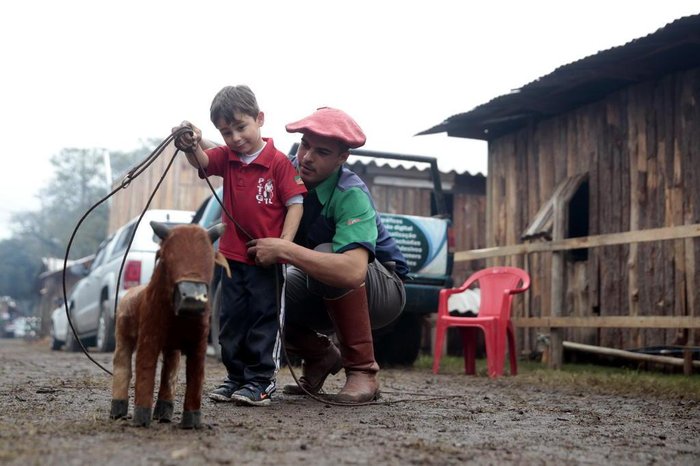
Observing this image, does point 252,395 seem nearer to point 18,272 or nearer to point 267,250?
point 267,250

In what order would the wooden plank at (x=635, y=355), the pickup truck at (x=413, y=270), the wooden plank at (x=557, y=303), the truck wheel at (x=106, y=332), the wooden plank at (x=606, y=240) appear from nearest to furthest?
the wooden plank at (x=606, y=240) < the wooden plank at (x=635, y=355) < the pickup truck at (x=413, y=270) < the wooden plank at (x=557, y=303) < the truck wheel at (x=106, y=332)

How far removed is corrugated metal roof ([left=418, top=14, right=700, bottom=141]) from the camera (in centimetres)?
927

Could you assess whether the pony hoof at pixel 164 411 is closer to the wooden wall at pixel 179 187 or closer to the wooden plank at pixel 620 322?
the wooden plank at pixel 620 322

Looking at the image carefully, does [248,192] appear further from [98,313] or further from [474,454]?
[98,313]

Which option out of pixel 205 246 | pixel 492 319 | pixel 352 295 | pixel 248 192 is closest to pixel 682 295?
pixel 492 319

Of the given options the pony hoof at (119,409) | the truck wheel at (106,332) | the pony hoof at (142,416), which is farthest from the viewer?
the truck wheel at (106,332)

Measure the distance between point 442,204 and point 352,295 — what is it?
5.41 metres

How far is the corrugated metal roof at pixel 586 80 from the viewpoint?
30.4 ft

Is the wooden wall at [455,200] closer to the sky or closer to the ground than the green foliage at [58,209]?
closer to the ground

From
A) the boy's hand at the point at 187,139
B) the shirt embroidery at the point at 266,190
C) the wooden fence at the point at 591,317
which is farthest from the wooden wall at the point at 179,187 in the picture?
the boy's hand at the point at 187,139

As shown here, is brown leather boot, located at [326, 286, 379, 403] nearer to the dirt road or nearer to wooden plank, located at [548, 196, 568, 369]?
the dirt road

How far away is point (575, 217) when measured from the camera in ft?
44.3

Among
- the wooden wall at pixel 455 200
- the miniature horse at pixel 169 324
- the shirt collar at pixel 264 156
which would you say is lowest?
the miniature horse at pixel 169 324

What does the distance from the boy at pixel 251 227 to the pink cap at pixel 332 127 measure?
7.7 inches
